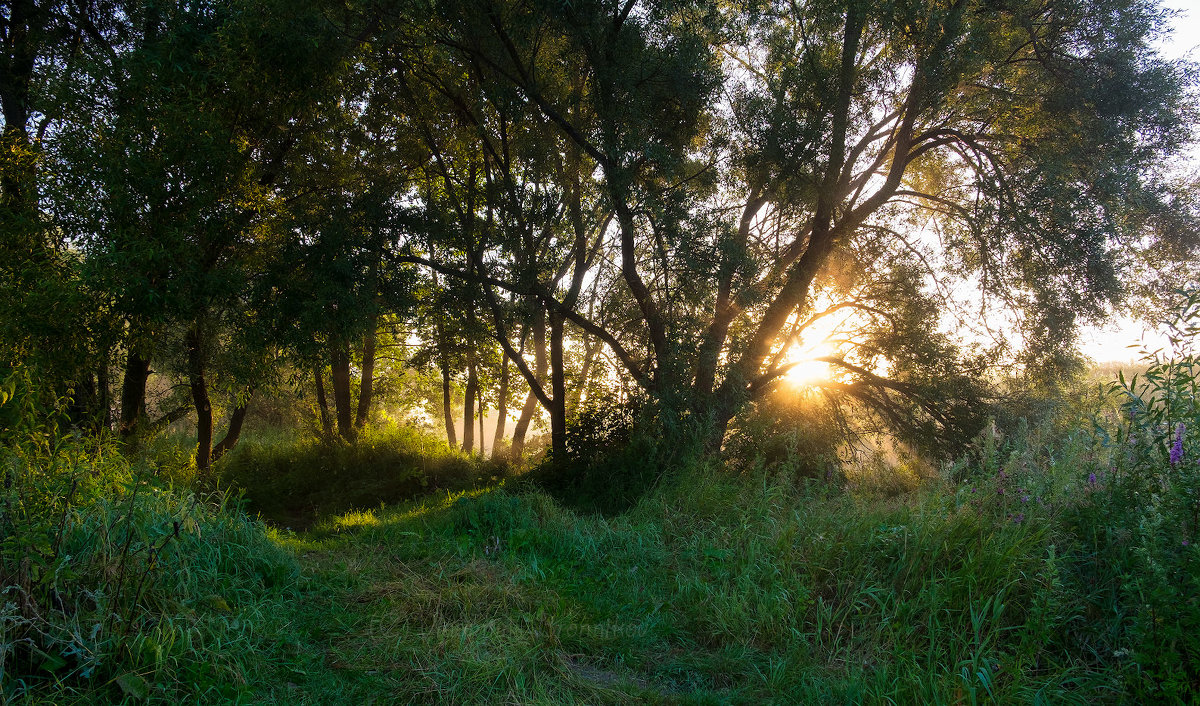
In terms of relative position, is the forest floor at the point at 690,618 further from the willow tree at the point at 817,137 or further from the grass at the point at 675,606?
the willow tree at the point at 817,137

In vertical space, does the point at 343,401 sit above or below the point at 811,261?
below

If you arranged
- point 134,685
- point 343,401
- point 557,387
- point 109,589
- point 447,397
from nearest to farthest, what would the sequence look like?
point 134,685, point 109,589, point 557,387, point 343,401, point 447,397

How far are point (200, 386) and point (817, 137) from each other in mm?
9961

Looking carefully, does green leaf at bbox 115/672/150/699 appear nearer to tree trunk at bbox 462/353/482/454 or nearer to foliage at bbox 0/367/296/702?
foliage at bbox 0/367/296/702

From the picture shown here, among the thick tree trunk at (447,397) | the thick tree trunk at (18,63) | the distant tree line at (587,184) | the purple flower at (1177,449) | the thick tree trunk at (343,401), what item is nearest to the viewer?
the purple flower at (1177,449)

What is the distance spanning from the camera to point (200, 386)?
10.9 meters

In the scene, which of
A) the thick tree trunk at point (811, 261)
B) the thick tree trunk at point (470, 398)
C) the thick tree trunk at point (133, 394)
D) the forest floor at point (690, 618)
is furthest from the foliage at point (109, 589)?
the thick tree trunk at point (470, 398)

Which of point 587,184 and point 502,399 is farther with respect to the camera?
point 502,399

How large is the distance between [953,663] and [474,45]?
30.1ft

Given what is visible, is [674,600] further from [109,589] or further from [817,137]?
[817,137]

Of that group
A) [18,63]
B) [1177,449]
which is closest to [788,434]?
[1177,449]

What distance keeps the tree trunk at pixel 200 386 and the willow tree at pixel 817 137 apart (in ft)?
15.2

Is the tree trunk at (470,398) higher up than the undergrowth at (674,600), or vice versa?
the tree trunk at (470,398)

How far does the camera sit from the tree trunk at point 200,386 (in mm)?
10156
